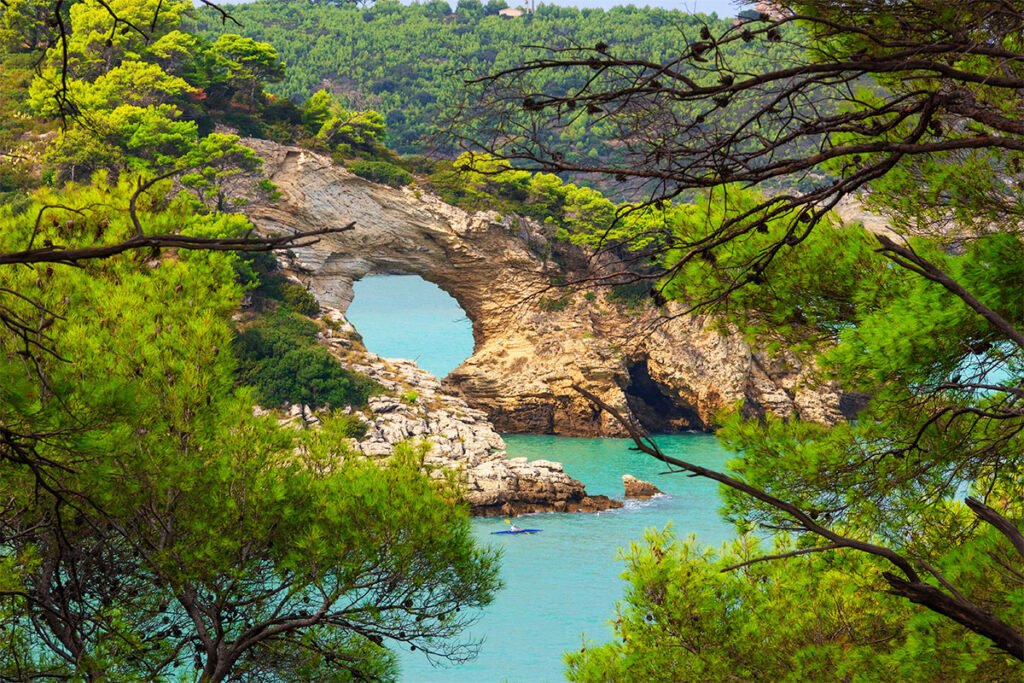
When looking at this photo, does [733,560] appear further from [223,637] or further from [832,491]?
[223,637]

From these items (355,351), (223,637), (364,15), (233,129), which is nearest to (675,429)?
(355,351)

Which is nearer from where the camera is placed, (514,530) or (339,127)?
(514,530)

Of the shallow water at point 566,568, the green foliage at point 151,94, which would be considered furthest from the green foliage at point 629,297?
the green foliage at point 151,94

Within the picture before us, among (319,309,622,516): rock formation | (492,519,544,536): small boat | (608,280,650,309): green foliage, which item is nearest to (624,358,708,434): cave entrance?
(608,280,650,309): green foliage

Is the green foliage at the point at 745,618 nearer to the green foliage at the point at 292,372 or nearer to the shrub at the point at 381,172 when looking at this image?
the green foliage at the point at 292,372

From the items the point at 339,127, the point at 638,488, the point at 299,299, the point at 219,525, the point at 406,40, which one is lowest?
the point at 219,525

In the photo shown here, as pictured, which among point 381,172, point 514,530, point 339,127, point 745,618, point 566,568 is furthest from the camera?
point 339,127

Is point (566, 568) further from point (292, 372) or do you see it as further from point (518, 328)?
point (518, 328)

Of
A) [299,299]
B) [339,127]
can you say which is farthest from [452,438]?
[339,127]
